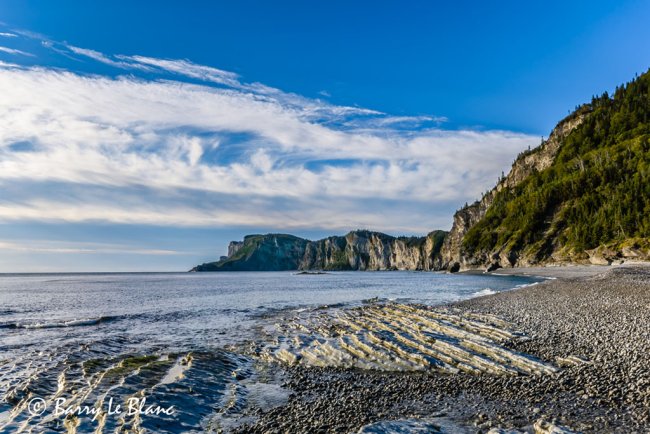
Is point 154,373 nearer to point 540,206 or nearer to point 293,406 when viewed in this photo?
point 293,406

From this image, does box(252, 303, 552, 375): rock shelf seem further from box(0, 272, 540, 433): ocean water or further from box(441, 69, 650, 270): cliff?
box(441, 69, 650, 270): cliff

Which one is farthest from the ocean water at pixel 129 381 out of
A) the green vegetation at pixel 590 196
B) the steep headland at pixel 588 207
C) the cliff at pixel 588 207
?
the green vegetation at pixel 590 196

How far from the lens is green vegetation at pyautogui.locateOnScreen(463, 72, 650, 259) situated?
384 feet

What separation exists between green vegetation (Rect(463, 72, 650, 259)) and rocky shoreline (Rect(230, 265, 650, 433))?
10928 cm

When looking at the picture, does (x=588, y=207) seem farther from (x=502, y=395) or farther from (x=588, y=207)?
(x=502, y=395)

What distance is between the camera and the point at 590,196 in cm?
13788

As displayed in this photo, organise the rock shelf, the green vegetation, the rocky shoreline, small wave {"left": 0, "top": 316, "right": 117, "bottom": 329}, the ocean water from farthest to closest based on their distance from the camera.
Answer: the green vegetation
small wave {"left": 0, "top": 316, "right": 117, "bottom": 329}
the rock shelf
the ocean water
the rocky shoreline

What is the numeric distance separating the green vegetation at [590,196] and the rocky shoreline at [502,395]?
359 ft

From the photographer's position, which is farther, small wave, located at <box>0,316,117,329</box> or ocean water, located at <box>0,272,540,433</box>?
small wave, located at <box>0,316,117,329</box>

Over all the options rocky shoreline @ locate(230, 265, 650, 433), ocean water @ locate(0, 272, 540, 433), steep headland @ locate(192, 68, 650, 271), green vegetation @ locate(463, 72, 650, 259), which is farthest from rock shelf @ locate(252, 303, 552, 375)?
green vegetation @ locate(463, 72, 650, 259)

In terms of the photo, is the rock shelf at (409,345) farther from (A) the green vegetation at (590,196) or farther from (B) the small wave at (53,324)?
(A) the green vegetation at (590,196)

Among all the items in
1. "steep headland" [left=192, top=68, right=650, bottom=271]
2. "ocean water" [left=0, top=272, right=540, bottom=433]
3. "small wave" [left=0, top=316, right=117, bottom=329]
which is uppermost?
"steep headland" [left=192, top=68, right=650, bottom=271]

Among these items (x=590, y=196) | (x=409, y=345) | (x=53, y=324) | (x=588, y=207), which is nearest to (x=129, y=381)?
(x=409, y=345)

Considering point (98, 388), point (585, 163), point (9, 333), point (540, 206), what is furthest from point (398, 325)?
point (585, 163)
